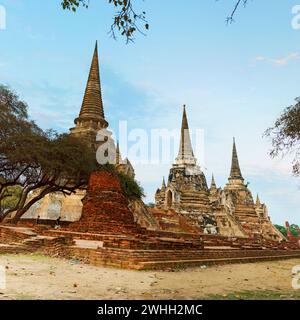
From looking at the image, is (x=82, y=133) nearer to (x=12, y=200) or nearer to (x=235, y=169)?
(x=12, y=200)

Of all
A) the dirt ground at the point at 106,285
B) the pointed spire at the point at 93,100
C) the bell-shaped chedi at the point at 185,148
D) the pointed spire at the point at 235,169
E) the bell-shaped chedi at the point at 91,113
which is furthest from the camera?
the pointed spire at the point at 235,169

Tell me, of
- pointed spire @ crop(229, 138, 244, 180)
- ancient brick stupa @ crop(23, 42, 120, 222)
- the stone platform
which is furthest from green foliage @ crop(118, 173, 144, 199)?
pointed spire @ crop(229, 138, 244, 180)

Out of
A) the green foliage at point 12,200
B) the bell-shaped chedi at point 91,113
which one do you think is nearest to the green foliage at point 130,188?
the bell-shaped chedi at point 91,113

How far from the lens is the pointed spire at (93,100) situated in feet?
96.1

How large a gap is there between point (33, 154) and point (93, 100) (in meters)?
13.8

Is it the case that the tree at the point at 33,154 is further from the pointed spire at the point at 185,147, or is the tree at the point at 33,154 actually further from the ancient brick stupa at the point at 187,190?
the pointed spire at the point at 185,147

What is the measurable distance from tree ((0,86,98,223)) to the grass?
13734mm

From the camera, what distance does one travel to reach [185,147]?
4088cm

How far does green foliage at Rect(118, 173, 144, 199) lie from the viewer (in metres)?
22.5

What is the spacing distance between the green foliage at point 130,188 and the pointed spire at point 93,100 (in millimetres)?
7970

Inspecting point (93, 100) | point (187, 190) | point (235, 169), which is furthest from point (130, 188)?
point (235, 169)

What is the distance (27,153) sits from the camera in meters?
16.9
